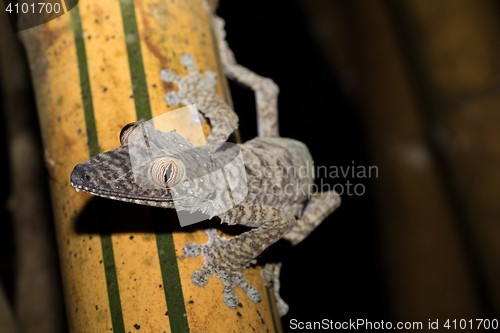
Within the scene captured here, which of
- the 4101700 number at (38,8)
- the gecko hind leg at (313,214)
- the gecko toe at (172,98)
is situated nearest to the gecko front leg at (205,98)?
the gecko toe at (172,98)

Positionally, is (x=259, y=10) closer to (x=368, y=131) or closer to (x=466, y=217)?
(x=368, y=131)

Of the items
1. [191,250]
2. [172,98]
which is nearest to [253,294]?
[191,250]

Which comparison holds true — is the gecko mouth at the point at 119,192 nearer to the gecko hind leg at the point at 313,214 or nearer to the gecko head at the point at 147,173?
the gecko head at the point at 147,173

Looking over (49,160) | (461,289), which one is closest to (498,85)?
(461,289)

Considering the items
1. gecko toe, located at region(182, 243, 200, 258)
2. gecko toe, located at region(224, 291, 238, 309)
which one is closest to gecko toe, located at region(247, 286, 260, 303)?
gecko toe, located at region(224, 291, 238, 309)

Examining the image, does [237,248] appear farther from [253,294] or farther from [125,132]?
[125,132]

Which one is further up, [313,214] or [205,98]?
[205,98]
